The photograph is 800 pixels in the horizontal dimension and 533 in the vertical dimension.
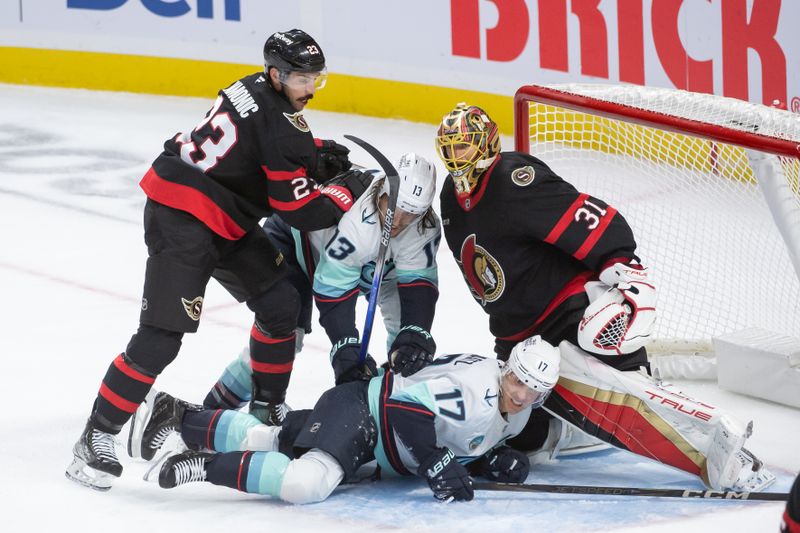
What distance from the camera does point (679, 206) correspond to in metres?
4.52

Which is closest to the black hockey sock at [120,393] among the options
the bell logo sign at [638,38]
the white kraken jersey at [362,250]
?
the white kraken jersey at [362,250]

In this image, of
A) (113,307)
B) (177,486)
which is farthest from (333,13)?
(177,486)

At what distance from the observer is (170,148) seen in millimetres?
3445

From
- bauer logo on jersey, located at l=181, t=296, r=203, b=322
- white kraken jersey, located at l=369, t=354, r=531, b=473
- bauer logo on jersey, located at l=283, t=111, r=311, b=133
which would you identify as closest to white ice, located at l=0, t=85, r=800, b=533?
white kraken jersey, located at l=369, t=354, r=531, b=473

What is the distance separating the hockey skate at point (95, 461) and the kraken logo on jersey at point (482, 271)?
105cm

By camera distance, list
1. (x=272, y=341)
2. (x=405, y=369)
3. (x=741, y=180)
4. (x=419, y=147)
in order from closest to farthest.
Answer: (x=405, y=369)
(x=272, y=341)
(x=741, y=180)
(x=419, y=147)

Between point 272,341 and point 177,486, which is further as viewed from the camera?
point 272,341

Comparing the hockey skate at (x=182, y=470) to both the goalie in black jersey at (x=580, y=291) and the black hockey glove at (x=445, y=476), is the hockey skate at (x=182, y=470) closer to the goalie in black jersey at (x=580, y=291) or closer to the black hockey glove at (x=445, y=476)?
the black hockey glove at (x=445, y=476)

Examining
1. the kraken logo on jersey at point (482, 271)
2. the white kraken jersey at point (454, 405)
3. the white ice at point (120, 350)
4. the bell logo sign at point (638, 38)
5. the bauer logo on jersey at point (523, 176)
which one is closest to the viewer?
the white ice at point (120, 350)

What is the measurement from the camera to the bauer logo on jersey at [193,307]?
332cm

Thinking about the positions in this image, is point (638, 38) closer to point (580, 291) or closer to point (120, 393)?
point (580, 291)

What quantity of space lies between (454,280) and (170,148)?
2.08 meters

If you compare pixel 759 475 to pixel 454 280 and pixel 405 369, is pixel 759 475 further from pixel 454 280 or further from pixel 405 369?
pixel 454 280

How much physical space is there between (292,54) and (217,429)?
1006mm
